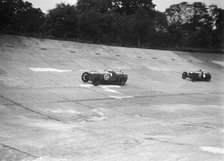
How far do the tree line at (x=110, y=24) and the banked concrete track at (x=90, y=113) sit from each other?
31.4ft

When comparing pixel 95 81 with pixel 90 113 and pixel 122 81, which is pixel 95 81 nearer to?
pixel 122 81

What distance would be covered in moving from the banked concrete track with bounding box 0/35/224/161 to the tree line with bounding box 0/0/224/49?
9576mm

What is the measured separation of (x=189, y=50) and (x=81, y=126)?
44.6 metres

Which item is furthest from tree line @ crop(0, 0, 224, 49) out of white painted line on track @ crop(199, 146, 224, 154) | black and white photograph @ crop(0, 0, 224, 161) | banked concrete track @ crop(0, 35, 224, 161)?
white painted line on track @ crop(199, 146, 224, 154)

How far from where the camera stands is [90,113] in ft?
49.4

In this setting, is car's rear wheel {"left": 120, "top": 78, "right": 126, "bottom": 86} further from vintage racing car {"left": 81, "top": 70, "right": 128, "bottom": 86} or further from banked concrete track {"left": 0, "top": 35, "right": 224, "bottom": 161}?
banked concrete track {"left": 0, "top": 35, "right": 224, "bottom": 161}

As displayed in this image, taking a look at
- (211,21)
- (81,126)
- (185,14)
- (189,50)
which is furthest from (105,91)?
(185,14)

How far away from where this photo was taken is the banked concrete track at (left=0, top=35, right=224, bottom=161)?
858 cm

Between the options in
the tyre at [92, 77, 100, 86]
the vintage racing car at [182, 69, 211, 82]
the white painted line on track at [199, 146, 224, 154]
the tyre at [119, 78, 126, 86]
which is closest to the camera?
the white painted line on track at [199, 146, 224, 154]

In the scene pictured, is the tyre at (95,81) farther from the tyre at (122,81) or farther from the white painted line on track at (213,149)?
the white painted line on track at (213,149)

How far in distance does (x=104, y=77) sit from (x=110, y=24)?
35.5 metres

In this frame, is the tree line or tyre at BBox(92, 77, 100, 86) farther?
the tree line

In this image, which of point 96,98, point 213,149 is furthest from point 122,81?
point 213,149

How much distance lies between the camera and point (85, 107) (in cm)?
1628
